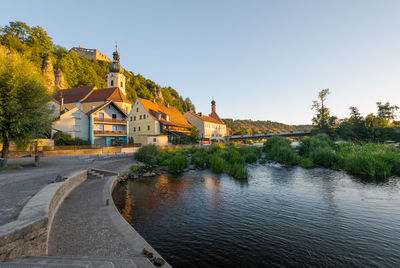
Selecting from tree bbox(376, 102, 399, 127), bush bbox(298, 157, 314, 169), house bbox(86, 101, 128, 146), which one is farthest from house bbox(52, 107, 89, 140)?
tree bbox(376, 102, 399, 127)

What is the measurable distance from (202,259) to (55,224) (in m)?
5.04

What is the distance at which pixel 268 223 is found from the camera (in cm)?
812

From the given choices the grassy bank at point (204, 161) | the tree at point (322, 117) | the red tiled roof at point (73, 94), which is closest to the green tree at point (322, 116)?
the tree at point (322, 117)

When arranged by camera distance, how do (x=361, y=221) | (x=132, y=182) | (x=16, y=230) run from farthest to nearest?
(x=132, y=182) → (x=361, y=221) → (x=16, y=230)

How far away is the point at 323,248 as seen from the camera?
6.23 m

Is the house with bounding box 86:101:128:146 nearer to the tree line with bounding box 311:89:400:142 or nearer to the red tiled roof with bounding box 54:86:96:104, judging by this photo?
the red tiled roof with bounding box 54:86:96:104

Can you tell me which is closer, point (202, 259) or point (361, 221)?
point (202, 259)

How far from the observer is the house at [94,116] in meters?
34.3

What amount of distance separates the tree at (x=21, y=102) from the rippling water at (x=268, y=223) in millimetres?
9481

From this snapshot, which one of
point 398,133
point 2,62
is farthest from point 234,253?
point 398,133

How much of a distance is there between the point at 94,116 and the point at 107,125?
346 centimetres

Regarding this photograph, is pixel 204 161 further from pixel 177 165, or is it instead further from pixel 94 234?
pixel 94 234

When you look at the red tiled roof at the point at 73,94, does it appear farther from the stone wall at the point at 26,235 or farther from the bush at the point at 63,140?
the stone wall at the point at 26,235

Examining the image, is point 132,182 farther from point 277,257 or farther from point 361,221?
point 361,221
